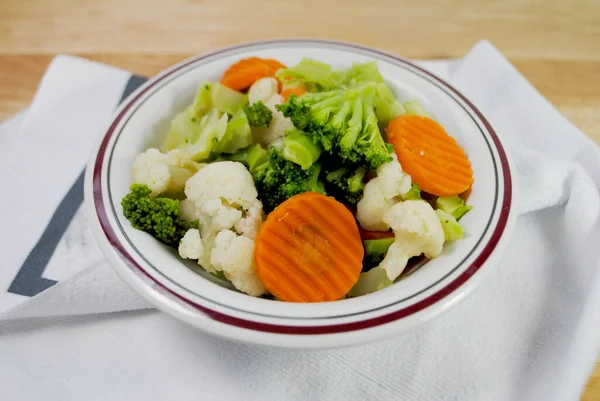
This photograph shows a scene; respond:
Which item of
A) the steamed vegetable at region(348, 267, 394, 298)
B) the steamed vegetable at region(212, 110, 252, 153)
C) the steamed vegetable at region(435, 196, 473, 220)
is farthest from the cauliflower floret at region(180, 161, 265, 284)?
the steamed vegetable at region(435, 196, 473, 220)

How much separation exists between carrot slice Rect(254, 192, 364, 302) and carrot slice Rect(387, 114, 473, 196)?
0.83 feet

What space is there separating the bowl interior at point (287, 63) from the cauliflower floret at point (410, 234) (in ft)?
0.13

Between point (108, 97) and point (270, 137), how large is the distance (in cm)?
96

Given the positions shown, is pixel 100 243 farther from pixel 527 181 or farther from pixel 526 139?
pixel 526 139

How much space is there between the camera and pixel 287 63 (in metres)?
1.95

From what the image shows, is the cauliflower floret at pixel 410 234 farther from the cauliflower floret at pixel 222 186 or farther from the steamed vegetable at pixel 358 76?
the steamed vegetable at pixel 358 76

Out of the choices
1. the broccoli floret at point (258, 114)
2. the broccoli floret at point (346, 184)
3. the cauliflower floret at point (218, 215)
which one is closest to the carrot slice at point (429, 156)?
the broccoli floret at point (346, 184)

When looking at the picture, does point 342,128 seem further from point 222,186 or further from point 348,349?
point 348,349

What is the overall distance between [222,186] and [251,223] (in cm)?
12

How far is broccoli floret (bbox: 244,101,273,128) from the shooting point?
1.56m

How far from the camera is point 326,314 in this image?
3.71 feet

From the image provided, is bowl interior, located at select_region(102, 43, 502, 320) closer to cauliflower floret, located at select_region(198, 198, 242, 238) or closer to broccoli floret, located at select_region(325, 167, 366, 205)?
cauliflower floret, located at select_region(198, 198, 242, 238)

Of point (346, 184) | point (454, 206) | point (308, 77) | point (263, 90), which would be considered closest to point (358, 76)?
point (308, 77)

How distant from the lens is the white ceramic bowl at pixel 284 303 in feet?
3.66
